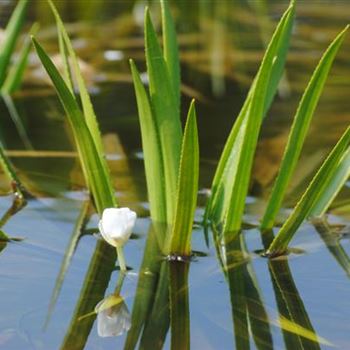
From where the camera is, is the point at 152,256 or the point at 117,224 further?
the point at 152,256

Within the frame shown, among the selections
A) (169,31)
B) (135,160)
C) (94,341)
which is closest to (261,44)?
(135,160)

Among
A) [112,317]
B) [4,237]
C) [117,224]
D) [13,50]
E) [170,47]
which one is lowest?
[112,317]

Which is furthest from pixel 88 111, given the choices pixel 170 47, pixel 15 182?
pixel 15 182

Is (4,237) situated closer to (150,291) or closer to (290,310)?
(150,291)

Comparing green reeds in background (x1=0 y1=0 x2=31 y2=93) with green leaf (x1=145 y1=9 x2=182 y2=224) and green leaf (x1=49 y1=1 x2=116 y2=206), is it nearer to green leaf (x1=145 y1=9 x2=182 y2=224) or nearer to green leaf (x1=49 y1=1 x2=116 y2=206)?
green leaf (x1=49 y1=1 x2=116 y2=206)

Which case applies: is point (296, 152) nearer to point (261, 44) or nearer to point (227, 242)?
point (227, 242)

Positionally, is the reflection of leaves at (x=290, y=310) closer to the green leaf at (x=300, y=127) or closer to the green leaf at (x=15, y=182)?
the green leaf at (x=300, y=127)

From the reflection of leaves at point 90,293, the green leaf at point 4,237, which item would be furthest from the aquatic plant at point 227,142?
the green leaf at point 4,237

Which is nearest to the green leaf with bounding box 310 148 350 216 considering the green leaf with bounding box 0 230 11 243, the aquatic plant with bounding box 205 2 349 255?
the aquatic plant with bounding box 205 2 349 255
